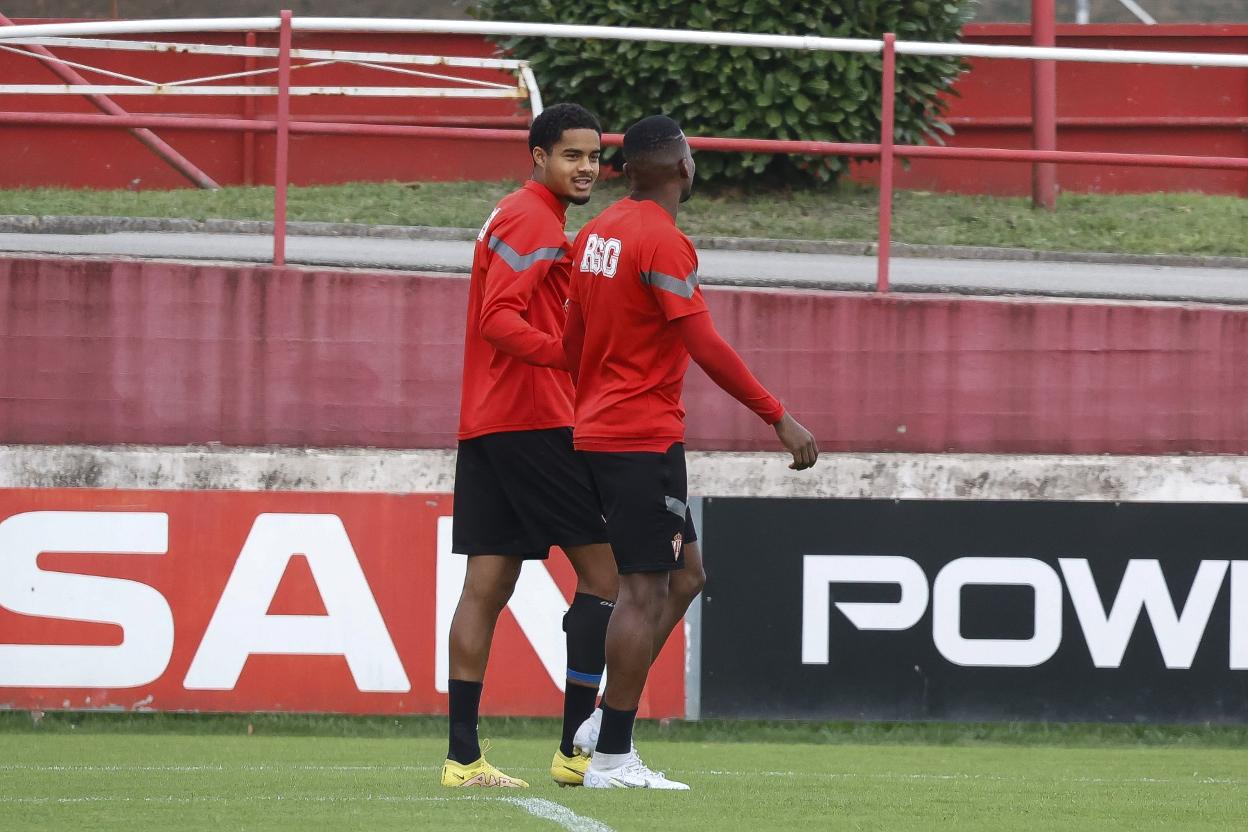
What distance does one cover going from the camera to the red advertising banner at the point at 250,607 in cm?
816

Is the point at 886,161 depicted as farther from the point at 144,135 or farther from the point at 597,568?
the point at 144,135

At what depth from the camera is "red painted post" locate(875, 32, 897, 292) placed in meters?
8.70

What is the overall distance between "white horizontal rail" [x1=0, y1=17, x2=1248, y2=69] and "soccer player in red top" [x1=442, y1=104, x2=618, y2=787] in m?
3.14

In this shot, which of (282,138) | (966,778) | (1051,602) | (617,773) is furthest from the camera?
(282,138)

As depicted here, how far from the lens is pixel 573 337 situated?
546 centimetres

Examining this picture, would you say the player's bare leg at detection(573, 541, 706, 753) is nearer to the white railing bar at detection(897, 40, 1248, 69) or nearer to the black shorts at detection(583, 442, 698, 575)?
the black shorts at detection(583, 442, 698, 575)

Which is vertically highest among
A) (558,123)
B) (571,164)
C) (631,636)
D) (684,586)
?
(558,123)

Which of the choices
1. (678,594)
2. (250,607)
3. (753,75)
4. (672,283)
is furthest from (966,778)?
(753,75)

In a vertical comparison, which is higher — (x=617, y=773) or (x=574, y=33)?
(x=574, y=33)

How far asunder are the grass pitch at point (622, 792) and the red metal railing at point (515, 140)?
231cm

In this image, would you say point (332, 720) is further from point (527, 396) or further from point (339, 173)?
point (339, 173)

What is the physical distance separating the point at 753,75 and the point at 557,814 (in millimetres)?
7564

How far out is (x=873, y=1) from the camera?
40.4 feet

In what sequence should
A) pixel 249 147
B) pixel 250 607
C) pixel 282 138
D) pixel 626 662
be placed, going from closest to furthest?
pixel 626 662 → pixel 250 607 → pixel 282 138 → pixel 249 147
